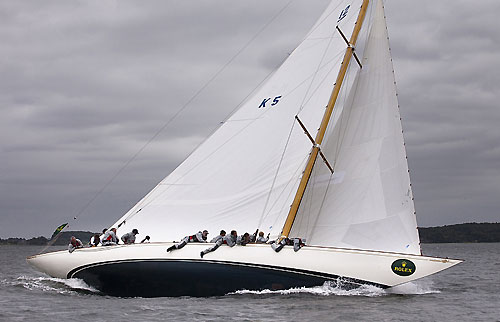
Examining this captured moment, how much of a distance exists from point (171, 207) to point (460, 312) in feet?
30.7

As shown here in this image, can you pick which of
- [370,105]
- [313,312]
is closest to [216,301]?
[313,312]

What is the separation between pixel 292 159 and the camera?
21.7 meters

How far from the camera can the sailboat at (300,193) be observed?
61.8ft

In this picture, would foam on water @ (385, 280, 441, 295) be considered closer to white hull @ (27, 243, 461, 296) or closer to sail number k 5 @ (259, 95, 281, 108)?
white hull @ (27, 243, 461, 296)

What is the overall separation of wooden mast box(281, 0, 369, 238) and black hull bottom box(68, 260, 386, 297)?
4.66 ft

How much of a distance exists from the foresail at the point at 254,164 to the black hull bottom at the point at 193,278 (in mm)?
1834

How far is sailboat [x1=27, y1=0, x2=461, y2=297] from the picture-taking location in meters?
18.8

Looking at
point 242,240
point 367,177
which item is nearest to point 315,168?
point 367,177

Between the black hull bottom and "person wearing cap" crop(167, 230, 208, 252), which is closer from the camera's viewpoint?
the black hull bottom

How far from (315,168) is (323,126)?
4.84ft

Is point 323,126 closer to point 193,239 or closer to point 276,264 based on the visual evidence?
point 276,264

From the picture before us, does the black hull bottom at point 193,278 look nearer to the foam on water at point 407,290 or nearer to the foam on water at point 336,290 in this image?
the foam on water at point 336,290

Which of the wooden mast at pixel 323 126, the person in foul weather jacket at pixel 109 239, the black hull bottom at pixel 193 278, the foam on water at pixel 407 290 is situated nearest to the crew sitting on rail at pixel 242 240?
the black hull bottom at pixel 193 278

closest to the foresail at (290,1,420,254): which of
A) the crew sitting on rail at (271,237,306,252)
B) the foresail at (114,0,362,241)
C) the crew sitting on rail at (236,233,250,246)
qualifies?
the foresail at (114,0,362,241)
